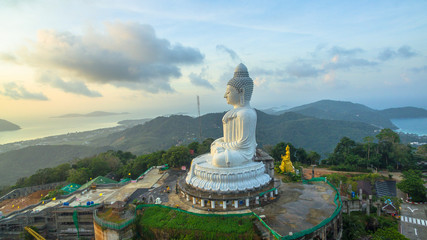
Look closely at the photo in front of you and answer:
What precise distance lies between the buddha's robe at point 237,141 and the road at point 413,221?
14849 millimetres

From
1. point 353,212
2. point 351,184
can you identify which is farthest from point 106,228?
point 351,184

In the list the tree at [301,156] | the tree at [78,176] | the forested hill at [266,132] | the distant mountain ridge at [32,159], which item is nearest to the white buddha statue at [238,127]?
the tree at [78,176]

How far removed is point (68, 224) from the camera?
22469 mm

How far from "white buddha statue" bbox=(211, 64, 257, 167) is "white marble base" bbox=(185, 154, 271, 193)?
2.11 ft

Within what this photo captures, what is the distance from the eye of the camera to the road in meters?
19.2

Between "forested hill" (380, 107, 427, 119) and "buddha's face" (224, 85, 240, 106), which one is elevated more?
"buddha's face" (224, 85, 240, 106)

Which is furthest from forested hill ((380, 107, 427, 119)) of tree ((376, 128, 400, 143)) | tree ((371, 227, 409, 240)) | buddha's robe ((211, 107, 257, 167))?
buddha's robe ((211, 107, 257, 167))

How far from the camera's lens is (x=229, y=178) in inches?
706

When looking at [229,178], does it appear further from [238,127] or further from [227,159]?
[238,127]

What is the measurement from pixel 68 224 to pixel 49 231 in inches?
86.2

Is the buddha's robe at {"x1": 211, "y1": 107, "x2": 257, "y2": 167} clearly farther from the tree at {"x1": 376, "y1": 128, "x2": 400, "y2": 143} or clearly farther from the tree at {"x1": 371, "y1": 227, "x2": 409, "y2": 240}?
the tree at {"x1": 376, "y1": 128, "x2": 400, "y2": 143}

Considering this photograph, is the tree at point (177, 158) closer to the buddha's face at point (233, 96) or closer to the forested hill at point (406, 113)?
the buddha's face at point (233, 96)

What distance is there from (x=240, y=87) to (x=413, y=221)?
804 inches

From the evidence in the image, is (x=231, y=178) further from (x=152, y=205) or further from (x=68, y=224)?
(x=68, y=224)
